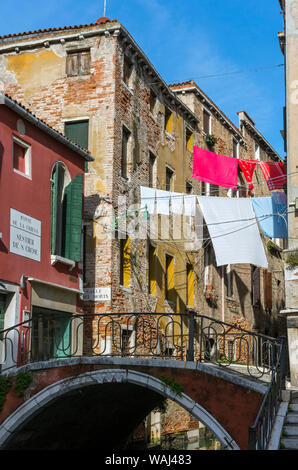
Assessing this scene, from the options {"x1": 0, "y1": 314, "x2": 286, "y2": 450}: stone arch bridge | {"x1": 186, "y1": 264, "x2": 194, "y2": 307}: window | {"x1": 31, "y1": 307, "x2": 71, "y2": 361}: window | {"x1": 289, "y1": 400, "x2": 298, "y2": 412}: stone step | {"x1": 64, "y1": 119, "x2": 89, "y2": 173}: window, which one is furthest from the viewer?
{"x1": 186, "y1": 264, "x2": 194, "y2": 307}: window

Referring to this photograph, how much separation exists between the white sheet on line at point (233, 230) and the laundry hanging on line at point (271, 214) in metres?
0.21

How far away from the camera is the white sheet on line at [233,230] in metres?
19.6

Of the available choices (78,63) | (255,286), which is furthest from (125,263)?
(255,286)

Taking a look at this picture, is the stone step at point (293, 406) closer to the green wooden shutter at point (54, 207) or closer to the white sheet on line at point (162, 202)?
the green wooden shutter at point (54, 207)

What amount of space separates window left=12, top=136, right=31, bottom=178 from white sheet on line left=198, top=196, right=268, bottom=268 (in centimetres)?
682

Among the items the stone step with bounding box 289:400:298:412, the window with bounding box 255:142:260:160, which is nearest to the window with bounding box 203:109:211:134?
the window with bounding box 255:142:260:160

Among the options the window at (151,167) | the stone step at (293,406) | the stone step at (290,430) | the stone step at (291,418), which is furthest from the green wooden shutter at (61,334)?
the window at (151,167)

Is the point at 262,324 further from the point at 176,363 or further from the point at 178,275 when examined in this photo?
the point at 176,363

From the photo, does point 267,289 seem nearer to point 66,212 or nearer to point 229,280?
point 229,280

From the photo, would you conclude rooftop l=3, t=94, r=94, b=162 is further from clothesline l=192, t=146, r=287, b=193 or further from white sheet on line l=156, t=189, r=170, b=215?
clothesline l=192, t=146, r=287, b=193

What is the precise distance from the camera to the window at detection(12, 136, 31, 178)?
14.1 meters

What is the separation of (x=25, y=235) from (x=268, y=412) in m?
6.97

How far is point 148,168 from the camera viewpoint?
67.7 feet
